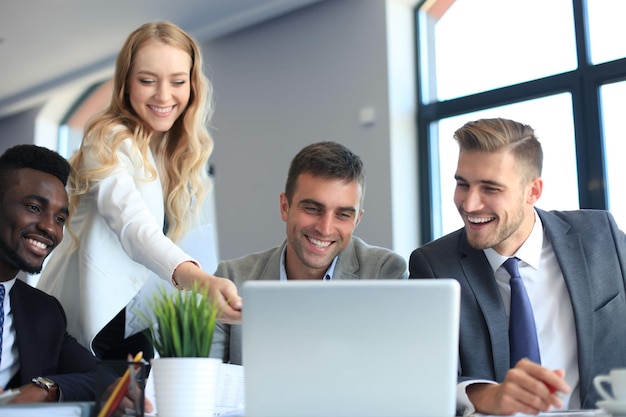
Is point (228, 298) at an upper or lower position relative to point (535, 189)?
lower

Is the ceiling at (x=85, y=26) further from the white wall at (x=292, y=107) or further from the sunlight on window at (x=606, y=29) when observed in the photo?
the sunlight on window at (x=606, y=29)

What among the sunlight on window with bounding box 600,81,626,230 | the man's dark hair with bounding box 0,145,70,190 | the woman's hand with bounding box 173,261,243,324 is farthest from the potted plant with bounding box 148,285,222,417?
the sunlight on window with bounding box 600,81,626,230

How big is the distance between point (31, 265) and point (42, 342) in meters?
0.23

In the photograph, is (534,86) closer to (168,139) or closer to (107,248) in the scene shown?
(168,139)

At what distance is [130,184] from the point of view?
2.32 metres

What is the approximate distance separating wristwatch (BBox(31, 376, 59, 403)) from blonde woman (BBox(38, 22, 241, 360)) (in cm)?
55

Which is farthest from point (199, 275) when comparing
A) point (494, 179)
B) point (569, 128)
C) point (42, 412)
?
point (569, 128)

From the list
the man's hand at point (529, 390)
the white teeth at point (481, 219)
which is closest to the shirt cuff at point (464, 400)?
the man's hand at point (529, 390)

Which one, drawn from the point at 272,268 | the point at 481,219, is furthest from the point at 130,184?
the point at 481,219

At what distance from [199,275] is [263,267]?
0.68 meters

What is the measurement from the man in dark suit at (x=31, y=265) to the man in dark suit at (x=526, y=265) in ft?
3.37

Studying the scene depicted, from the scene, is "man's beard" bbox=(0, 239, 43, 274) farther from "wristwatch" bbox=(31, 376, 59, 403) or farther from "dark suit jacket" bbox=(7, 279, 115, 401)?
"wristwatch" bbox=(31, 376, 59, 403)

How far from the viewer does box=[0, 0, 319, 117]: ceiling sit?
6.08m

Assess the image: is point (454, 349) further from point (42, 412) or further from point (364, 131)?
point (364, 131)
